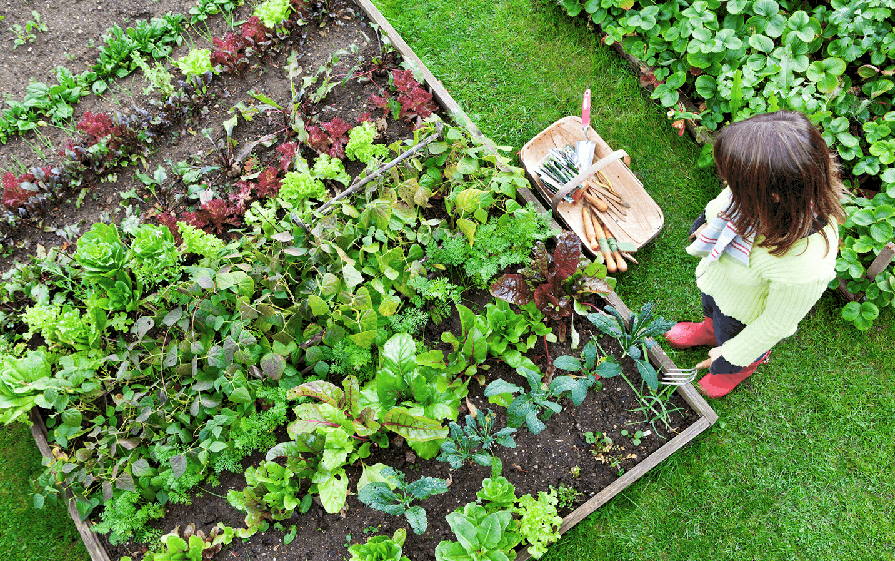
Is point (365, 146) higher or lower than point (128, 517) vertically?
higher

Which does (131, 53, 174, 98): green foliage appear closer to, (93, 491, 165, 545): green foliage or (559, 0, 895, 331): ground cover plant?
(93, 491, 165, 545): green foliage

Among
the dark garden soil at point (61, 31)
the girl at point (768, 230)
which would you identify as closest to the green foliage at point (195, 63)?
the dark garden soil at point (61, 31)

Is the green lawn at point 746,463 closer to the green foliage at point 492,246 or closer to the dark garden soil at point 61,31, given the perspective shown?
the green foliage at point 492,246

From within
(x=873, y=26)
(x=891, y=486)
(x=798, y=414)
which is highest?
(x=873, y=26)

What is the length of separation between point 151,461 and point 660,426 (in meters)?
2.47

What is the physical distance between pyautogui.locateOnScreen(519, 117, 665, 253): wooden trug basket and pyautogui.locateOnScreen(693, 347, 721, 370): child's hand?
2.63 feet

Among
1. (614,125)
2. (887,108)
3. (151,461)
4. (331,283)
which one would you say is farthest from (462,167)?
(887,108)

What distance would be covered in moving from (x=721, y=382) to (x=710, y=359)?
384 millimetres

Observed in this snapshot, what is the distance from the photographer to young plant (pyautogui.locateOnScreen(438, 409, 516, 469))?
9.62 ft

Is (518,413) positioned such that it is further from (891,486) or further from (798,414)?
(891,486)

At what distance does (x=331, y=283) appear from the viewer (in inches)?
127

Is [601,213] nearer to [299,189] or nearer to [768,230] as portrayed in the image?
[768,230]

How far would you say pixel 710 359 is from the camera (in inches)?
128

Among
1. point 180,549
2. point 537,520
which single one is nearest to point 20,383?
point 180,549
